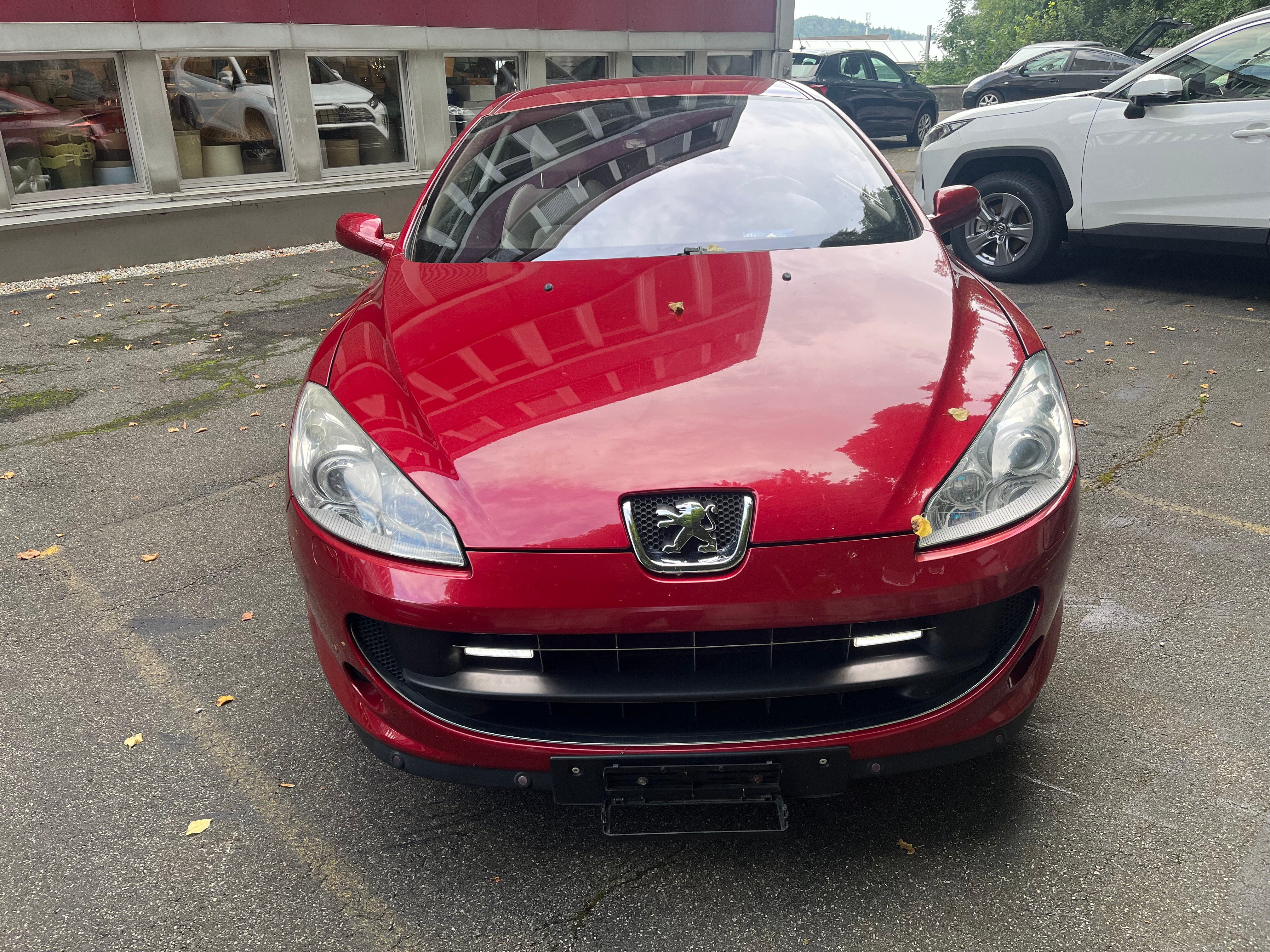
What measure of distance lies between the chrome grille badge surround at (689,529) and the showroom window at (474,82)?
10.2 metres

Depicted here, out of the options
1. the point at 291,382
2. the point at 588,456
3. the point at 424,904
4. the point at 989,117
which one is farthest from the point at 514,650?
the point at 989,117

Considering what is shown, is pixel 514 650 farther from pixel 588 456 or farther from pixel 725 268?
pixel 725 268

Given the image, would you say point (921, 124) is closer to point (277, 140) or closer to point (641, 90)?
point (277, 140)

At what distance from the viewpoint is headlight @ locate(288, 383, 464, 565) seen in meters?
1.92

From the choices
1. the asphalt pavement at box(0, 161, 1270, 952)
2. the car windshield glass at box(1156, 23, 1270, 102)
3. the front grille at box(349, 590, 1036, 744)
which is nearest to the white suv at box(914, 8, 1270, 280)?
the car windshield glass at box(1156, 23, 1270, 102)

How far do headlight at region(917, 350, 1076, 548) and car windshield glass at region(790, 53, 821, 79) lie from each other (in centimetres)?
1645

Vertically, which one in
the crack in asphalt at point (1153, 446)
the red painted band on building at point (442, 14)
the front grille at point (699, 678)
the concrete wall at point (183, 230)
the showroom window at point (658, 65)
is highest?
the red painted band on building at point (442, 14)

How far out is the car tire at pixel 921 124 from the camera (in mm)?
17094

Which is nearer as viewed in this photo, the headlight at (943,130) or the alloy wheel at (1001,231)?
the alloy wheel at (1001,231)

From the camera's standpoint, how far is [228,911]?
2.07 metres

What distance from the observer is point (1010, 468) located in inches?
79.9

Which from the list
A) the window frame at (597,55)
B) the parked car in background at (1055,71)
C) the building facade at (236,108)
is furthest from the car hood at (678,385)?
the parked car in background at (1055,71)

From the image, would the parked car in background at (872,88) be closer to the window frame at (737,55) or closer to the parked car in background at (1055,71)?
the parked car in background at (1055,71)

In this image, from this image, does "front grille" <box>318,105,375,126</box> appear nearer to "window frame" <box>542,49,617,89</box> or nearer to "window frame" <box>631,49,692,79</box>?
"window frame" <box>542,49,617,89</box>
